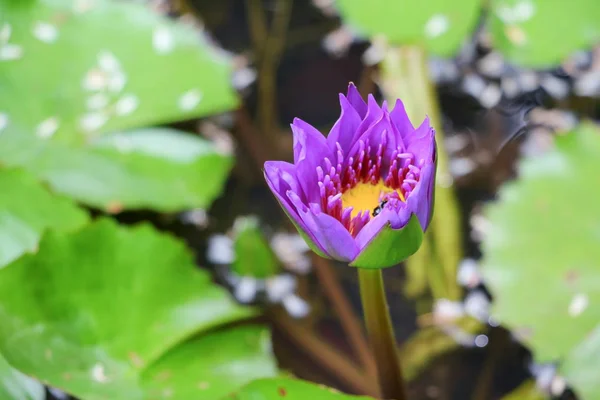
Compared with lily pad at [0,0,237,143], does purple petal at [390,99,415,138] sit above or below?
above

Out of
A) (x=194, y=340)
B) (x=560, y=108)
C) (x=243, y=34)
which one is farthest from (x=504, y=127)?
(x=194, y=340)

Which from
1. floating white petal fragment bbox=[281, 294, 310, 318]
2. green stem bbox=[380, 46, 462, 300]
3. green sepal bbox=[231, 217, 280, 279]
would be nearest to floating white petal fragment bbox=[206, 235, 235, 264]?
green sepal bbox=[231, 217, 280, 279]

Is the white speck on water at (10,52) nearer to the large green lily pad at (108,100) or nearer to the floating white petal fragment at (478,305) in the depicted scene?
the large green lily pad at (108,100)

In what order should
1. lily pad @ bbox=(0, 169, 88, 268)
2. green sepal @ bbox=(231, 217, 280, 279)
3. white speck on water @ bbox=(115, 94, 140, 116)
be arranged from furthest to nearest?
white speck on water @ bbox=(115, 94, 140, 116)
green sepal @ bbox=(231, 217, 280, 279)
lily pad @ bbox=(0, 169, 88, 268)

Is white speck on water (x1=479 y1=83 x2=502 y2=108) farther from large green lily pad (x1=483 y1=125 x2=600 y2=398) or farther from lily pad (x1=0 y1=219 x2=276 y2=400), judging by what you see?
lily pad (x1=0 y1=219 x2=276 y2=400)

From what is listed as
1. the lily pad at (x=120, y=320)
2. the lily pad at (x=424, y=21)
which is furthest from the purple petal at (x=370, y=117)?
the lily pad at (x=424, y=21)

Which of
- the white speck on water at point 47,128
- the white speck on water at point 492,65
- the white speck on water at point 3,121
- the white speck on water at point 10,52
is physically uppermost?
the white speck on water at point 10,52

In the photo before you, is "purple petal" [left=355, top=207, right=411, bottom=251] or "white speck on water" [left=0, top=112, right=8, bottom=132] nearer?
"purple petal" [left=355, top=207, right=411, bottom=251]
